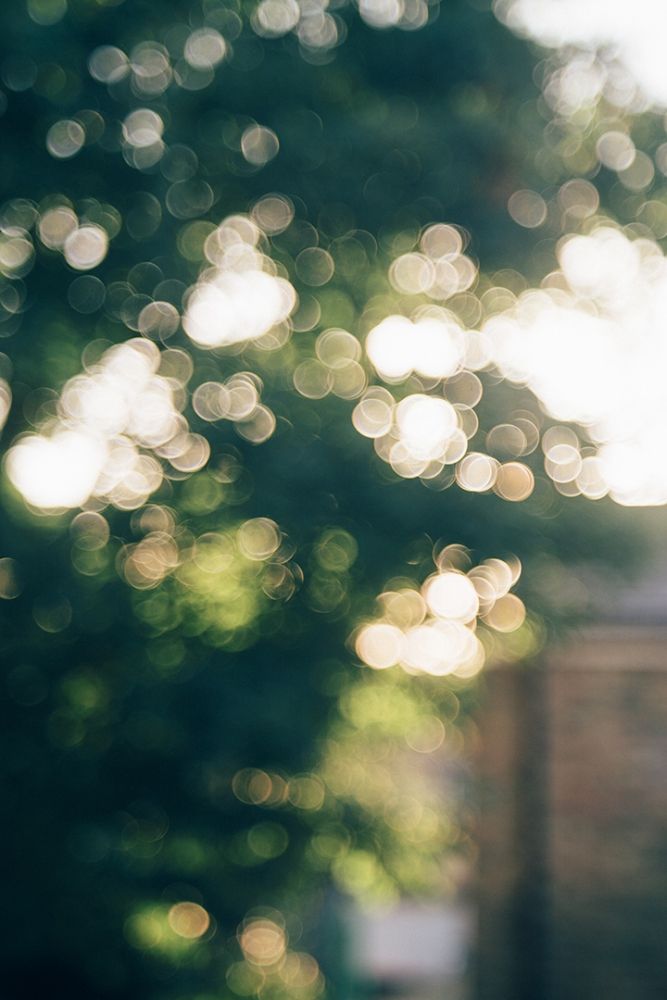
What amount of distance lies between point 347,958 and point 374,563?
181 inches

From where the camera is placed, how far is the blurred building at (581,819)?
26.0ft

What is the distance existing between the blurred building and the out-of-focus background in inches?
77.4

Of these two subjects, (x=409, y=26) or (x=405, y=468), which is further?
(x=409, y=26)

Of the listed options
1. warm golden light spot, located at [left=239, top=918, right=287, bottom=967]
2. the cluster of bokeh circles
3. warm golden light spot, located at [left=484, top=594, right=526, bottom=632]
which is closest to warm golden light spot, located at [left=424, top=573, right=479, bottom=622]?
the cluster of bokeh circles

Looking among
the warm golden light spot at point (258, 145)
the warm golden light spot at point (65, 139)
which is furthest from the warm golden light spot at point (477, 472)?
the warm golden light spot at point (65, 139)

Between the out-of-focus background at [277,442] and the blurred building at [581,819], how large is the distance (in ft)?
6.45

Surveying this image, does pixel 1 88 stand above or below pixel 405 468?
above

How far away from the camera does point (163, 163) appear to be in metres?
5.29

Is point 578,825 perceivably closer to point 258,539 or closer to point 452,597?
point 452,597

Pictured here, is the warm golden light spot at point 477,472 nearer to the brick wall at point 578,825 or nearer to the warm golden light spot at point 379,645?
the warm golden light spot at point 379,645

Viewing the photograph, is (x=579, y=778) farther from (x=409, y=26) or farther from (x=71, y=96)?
(x=71, y=96)

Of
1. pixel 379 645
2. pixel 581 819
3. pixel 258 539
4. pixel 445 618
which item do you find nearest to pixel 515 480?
pixel 445 618

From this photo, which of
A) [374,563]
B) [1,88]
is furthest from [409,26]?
[374,563]

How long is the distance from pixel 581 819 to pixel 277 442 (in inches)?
182
